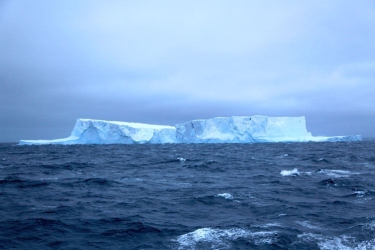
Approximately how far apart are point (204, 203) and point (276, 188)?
3.21 meters

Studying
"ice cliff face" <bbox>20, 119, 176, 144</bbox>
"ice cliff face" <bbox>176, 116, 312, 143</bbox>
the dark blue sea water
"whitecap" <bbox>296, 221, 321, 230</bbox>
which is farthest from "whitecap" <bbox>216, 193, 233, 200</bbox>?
"ice cliff face" <bbox>176, 116, 312, 143</bbox>

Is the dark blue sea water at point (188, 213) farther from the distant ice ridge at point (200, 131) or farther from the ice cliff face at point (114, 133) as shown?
the distant ice ridge at point (200, 131)

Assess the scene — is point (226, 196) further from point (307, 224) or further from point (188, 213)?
point (307, 224)

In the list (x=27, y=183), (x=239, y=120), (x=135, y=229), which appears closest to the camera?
(x=135, y=229)

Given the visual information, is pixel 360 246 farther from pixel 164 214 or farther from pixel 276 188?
pixel 276 188

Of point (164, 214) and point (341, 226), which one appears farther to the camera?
point (164, 214)

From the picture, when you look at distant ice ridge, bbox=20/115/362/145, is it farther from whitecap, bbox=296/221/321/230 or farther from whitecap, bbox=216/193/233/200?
whitecap, bbox=296/221/321/230

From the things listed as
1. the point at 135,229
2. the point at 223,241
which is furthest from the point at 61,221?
the point at 223,241

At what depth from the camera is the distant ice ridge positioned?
5556 centimetres

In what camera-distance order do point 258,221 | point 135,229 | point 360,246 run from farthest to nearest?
point 258,221 → point 135,229 → point 360,246

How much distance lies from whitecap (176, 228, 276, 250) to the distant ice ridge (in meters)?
49.0

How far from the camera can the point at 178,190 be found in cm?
1128

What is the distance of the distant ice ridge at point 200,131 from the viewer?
55.6 m

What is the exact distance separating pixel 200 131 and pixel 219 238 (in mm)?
51801
